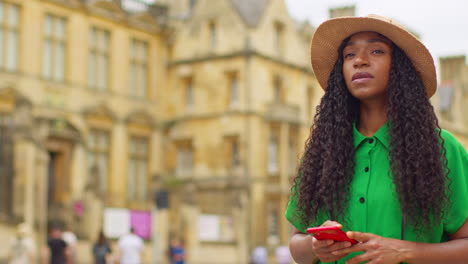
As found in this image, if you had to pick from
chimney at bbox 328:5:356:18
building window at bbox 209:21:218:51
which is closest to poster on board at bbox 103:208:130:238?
chimney at bbox 328:5:356:18

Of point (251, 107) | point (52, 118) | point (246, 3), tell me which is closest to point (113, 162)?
point (52, 118)

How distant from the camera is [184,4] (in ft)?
116

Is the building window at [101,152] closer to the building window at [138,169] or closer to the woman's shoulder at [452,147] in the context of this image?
the building window at [138,169]

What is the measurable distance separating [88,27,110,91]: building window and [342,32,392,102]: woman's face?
A: 91.5 ft

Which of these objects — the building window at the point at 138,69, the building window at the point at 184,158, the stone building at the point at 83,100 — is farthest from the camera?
the building window at the point at 184,158

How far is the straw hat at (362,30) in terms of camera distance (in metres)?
2.54

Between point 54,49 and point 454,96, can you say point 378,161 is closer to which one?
point 54,49

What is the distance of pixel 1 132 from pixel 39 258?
6.27 meters

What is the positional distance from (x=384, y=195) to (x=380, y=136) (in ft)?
0.68

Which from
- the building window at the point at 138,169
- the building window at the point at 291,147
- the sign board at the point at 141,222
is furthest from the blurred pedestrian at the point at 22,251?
the building window at the point at 291,147

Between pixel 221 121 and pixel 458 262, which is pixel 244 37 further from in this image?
pixel 458 262

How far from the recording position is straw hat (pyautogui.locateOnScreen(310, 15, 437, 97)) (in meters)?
2.54

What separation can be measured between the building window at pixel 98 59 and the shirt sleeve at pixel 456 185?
1104 inches

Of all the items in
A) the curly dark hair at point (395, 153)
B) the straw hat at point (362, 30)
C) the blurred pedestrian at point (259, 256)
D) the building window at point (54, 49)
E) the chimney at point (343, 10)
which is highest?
the chimney at point (343, 10)
